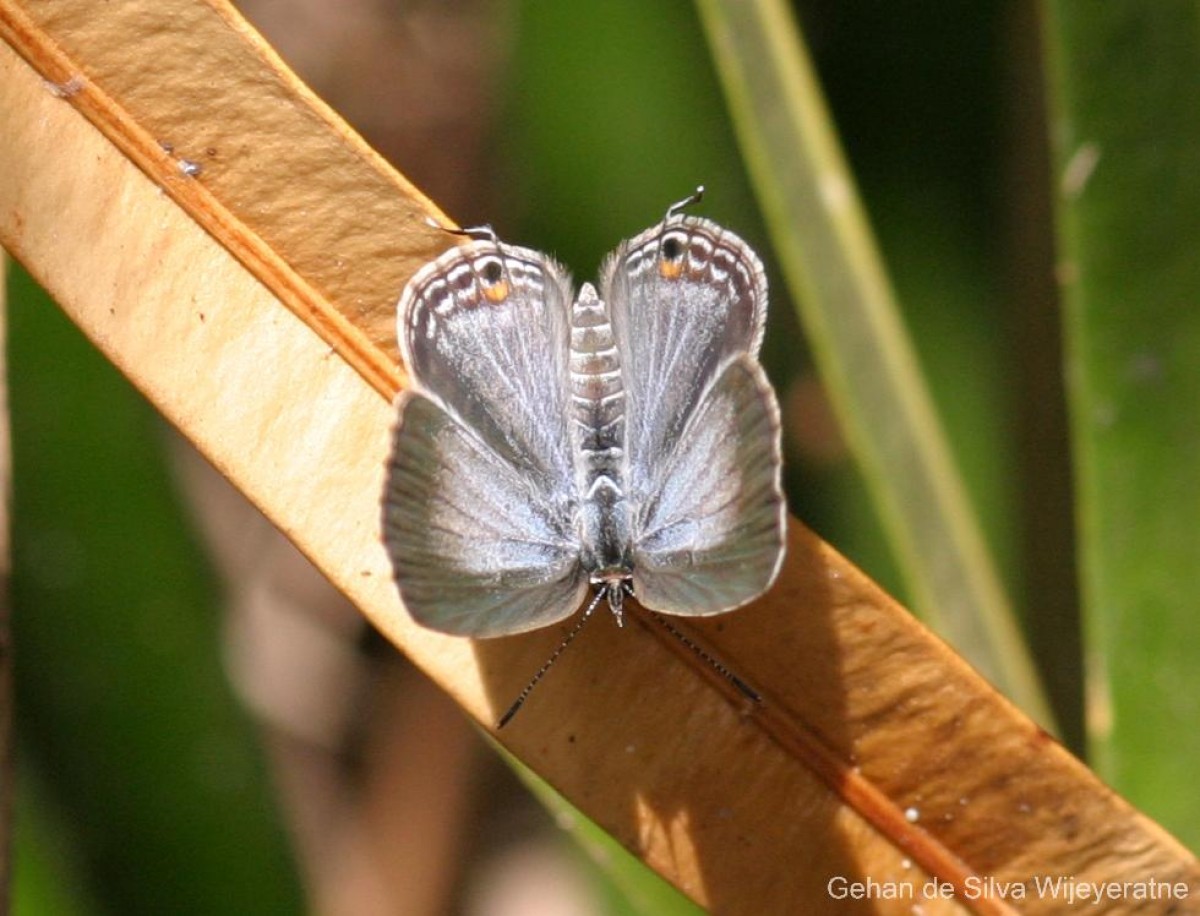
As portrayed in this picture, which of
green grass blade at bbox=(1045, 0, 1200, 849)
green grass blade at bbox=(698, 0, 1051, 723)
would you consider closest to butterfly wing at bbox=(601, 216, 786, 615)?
green grass blade at bbox=(698, 0, 1051, 723)

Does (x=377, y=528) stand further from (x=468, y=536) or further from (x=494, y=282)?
(x=494, y=282)

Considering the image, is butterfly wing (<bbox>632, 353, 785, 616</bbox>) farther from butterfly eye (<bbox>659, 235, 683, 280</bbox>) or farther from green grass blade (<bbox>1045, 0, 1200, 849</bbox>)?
green grass blade (<bbox>1045, 0, 1200, 849</bbox>)

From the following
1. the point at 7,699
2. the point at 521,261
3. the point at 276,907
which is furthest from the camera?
the point at 521,261

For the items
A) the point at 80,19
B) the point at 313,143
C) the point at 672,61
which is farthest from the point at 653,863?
the point at 672,61

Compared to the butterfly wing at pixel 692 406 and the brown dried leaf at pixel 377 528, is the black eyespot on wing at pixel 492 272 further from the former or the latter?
the brown dried leaf at pixel 377 528

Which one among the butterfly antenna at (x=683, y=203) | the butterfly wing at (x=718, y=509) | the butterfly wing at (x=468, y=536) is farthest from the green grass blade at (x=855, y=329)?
the butterfly wing at (x=468, y=536)

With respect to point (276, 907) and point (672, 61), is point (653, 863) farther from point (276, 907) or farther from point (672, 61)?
point (672, 61)
